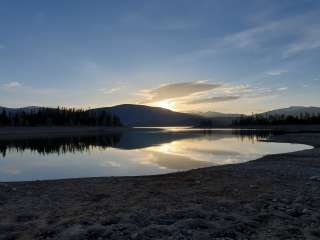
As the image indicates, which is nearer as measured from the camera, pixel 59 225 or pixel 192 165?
pixel 59 225

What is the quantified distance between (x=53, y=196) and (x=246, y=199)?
317 inches

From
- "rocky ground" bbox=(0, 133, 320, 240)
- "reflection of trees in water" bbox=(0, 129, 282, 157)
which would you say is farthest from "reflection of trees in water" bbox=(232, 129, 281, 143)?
"rocky ground" bbox=(0, 133, 320, 240)

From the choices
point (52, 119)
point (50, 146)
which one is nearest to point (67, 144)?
point (50, 146)

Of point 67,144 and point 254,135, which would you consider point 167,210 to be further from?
point 254,135

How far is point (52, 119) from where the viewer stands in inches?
6230

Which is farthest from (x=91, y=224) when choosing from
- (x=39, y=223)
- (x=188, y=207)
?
(x=188, y=207)

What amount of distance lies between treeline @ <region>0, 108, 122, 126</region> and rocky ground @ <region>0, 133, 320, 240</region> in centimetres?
12970

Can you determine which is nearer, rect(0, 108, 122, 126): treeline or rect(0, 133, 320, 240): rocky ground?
rect(0, 133, 320, 240): rocky ground

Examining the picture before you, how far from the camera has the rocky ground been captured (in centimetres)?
830

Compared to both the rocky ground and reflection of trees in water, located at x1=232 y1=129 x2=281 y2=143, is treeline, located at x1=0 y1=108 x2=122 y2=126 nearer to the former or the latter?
reflection of trees in water, located at x1=232 y1=129 x2=281 y2=143

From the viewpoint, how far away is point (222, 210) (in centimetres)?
1035

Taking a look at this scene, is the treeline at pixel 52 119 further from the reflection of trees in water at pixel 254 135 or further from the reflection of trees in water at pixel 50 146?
the reflection of trees in water at pixel 254 135

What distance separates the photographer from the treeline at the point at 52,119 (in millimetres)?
137425

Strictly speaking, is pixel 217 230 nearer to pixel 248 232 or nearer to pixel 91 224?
pixel 248 232
